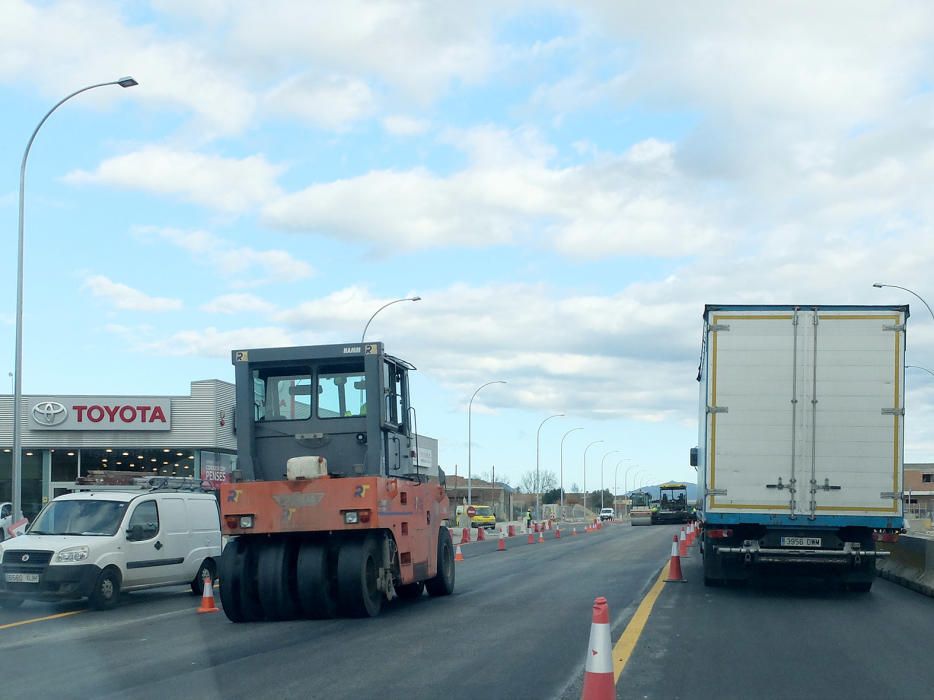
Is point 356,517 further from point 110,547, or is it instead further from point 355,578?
point 110,547

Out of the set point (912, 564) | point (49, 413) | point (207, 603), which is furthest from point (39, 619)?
point (49, 413)

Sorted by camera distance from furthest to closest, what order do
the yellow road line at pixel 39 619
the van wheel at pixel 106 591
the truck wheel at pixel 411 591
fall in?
the truck wheel at pixel 411 591 < the van wheel at pixel 106 591 < the yellow road line at pixel 39 619

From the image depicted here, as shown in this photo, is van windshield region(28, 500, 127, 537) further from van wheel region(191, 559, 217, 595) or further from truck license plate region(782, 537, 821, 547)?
truck license plate region(782, 537, 821, 547)

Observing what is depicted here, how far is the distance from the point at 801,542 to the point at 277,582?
7.14 m

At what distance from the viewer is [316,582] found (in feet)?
44.7

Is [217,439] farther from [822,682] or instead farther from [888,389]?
[822,682]

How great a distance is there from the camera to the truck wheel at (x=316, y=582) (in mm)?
13633

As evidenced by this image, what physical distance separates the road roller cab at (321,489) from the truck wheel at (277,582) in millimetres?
13

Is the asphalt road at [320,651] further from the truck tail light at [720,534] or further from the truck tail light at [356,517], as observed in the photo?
the truck tail light at [720,534]

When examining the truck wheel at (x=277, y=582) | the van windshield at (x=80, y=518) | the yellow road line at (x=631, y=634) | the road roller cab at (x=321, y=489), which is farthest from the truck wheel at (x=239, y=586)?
the yellow road line at (x=631, y=634)

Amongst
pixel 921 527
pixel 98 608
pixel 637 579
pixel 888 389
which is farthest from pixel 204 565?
pixel 921 527

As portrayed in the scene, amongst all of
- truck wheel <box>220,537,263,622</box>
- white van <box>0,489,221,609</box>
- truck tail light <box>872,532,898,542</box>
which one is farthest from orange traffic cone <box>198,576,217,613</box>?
truck tail light <box>872,532,898,542</box>

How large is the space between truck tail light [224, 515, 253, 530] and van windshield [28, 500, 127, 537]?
12.0ft

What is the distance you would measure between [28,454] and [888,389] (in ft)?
132
